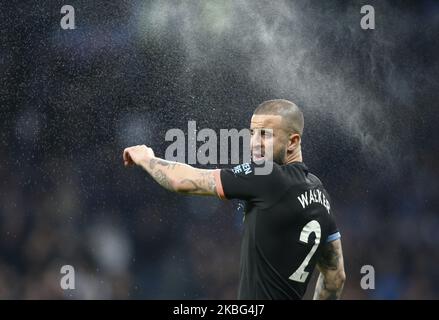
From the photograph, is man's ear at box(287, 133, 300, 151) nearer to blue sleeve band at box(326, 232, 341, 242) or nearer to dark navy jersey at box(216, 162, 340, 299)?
dark navy jersey at box(216, 162, 340, 299)

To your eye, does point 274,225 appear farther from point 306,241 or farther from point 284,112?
point 284,112

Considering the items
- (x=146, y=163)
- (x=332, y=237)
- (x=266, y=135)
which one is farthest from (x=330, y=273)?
(x=146, y=163)

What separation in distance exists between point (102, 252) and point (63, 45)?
2.81m

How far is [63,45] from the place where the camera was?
9375 mm

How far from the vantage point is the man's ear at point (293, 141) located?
4.13 m

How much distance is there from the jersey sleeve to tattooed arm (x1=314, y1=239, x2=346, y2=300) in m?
0.71

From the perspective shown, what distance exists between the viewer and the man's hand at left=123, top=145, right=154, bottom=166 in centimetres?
398

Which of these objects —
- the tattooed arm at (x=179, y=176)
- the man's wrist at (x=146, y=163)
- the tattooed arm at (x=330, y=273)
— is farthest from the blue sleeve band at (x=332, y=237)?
the man's wrist at (x=146, y=163)

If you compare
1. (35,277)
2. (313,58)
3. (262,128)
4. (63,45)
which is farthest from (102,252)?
(262,128)

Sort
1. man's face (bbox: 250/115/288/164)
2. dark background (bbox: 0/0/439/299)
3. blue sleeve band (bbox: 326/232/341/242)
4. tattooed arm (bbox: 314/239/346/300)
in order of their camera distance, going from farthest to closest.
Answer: dark background (bbox: 0/0/439/299) < tattooed arm (bbox: 314/239/346/300) < blue sleeve band (bbox: 326/232/341/242) < man's face (bbox: 250/115/288/164)

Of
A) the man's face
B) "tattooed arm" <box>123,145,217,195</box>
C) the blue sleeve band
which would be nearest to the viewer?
"tattooed arm" <box>123,145,217,195</box>

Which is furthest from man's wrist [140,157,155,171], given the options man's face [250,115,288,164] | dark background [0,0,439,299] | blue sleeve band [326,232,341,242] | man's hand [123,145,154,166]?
dark background [0,0,439,299]

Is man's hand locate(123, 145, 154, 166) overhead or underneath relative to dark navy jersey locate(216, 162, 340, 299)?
overhead

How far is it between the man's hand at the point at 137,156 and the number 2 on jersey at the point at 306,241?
0.99 metres
